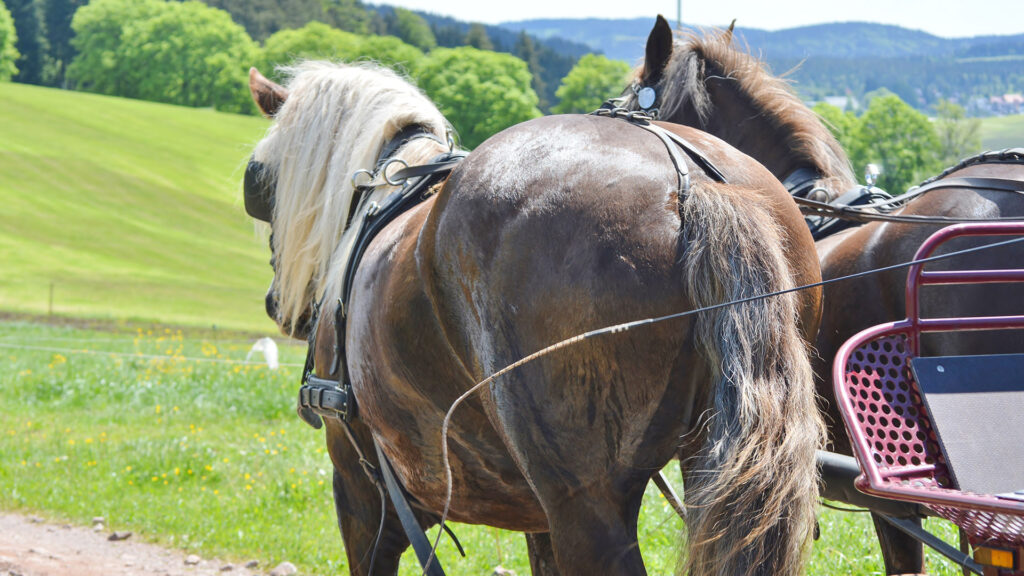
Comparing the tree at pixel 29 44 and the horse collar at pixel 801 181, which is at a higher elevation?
the horse collar at pixel 801 181

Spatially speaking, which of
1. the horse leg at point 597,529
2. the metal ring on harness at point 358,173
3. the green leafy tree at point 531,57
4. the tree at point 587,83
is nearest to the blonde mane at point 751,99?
the metal ring on harness at point 358,173

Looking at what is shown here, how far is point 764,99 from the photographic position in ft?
13.0

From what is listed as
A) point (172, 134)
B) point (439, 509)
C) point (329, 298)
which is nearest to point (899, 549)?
point (439, 509)

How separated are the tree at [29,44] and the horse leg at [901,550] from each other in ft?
290

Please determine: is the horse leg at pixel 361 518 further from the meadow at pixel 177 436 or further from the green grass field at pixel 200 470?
the meadow at pixel 177 436

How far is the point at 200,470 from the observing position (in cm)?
670

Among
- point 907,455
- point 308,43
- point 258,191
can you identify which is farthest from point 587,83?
point 907,455

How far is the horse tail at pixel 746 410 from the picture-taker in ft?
5.73

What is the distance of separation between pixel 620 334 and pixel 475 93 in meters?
60.8

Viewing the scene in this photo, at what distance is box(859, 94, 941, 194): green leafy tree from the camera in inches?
2211

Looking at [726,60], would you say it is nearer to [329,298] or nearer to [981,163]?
[981,163]

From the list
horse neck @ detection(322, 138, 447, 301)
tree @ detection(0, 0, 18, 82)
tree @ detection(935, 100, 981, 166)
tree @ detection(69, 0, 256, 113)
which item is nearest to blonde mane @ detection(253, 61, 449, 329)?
horse neck @ detection(322, 138, 447, 301)

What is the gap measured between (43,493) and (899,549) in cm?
571

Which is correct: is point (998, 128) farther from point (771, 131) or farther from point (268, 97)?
point (268, 97)
